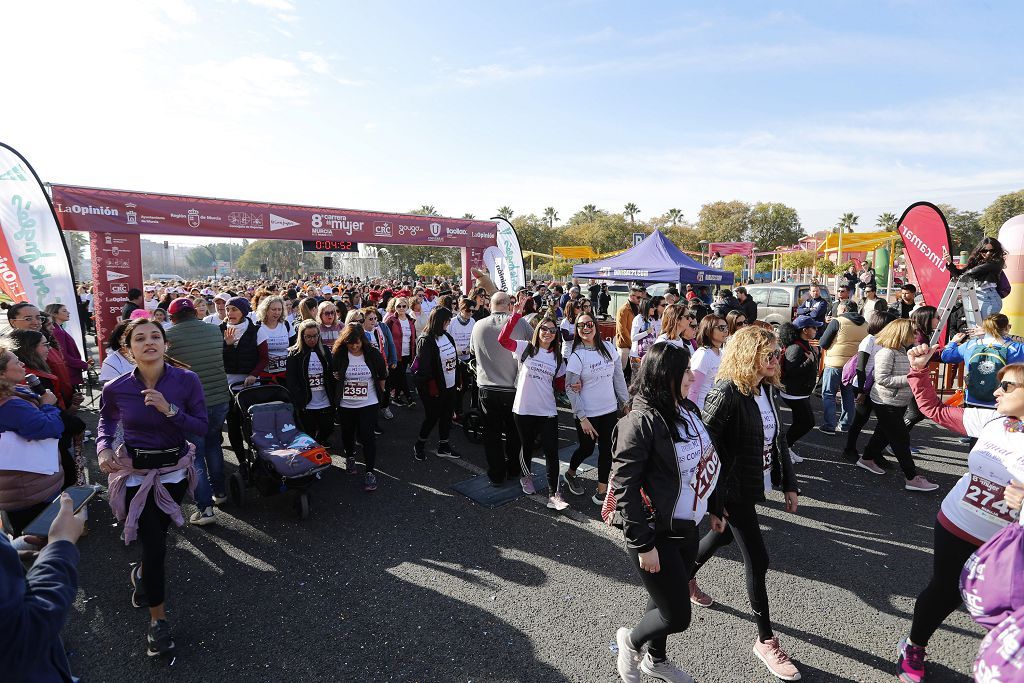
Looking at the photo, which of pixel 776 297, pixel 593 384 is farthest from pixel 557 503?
pixel 776 297

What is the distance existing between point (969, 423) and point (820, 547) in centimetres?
161

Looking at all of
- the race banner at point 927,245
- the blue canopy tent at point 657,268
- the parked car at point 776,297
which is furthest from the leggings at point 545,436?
the parked car at point 776,297

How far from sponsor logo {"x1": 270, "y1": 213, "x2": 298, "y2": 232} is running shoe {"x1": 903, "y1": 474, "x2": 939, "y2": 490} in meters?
13.0

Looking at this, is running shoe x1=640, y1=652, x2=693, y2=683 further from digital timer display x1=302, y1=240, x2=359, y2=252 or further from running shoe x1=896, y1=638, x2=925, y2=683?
digital timer display x1=302, y1=240, x2=359, y2=252

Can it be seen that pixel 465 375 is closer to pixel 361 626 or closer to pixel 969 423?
pixel 361 626

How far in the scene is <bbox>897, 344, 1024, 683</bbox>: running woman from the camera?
93.5 inches

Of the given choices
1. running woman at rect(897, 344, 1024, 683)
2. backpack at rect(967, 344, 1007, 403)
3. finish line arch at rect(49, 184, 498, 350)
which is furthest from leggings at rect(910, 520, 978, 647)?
finish line arch at rect(49, 184, 498, 350)

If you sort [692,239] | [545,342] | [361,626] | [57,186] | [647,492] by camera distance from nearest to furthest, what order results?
1. [647,492]
2. [361,626]
3. [545,342]
4. [57,186]
5. [692,239]

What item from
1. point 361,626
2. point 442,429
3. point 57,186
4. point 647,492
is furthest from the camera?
point 57,186

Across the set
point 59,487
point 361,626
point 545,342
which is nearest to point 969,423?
point 545,342

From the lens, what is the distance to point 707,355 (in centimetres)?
471

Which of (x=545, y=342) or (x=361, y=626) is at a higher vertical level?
(x=545, y=342)

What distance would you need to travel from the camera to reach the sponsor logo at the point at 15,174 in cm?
749

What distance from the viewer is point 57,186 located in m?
9.70
